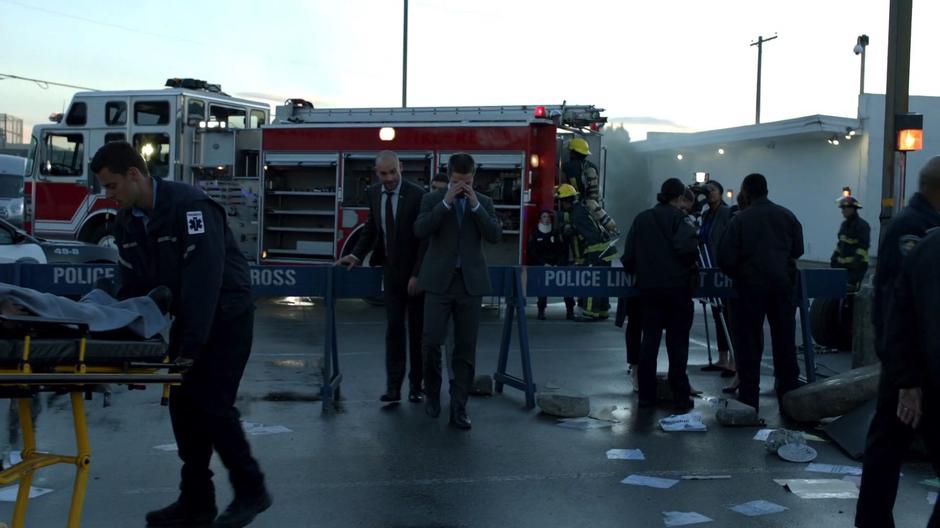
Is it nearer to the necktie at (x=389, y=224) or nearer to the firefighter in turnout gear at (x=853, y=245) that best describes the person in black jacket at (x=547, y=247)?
the firefighter in turnout gear at (x=853, y=245)

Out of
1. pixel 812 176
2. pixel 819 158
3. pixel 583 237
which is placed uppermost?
pixel 819 158

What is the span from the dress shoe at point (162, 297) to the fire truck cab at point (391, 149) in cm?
1108

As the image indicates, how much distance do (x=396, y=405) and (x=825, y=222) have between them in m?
27.2

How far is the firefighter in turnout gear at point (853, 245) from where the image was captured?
13906 millimetres

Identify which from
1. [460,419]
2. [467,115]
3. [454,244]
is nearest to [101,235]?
[467,115]

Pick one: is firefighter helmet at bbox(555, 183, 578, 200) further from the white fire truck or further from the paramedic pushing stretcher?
the paramedic pushing stretcher

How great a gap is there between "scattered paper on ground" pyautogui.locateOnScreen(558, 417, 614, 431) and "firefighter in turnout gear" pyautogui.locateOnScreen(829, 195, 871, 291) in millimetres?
7041

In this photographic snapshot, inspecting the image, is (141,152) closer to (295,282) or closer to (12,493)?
(295,282)

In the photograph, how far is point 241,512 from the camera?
16.7ft

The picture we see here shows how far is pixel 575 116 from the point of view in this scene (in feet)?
54.3

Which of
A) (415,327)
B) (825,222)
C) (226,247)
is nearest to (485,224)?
(415,327)

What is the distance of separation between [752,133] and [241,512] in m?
31.5

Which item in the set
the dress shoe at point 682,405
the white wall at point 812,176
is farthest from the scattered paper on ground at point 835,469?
the white wall at point 812,176

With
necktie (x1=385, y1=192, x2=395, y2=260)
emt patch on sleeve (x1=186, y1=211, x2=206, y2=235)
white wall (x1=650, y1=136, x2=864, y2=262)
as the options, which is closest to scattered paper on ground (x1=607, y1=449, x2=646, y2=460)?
necktie (x1=385, y1=192, x2=395, y2=260)
